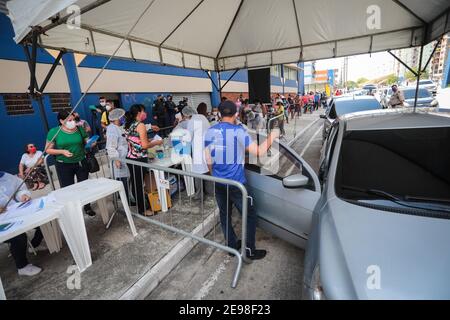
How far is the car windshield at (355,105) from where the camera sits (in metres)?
7.16

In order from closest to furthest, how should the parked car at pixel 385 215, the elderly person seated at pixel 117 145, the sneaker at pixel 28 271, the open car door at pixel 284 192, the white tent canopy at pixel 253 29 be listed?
the parked car at pixel 385 215, the open car door at pixel 284 192, the sneaker at pixel 28 271, the elderly person seated at pixel 117 145, the white tent canopy at pixel 253 29

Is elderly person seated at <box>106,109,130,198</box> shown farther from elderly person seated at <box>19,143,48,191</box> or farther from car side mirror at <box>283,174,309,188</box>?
car side mirror at <box>283,174,309,188</box>

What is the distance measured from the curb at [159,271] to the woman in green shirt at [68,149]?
87.7 inches

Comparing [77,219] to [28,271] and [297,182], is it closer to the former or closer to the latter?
[28,271]

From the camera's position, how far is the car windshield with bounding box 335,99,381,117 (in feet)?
23.5

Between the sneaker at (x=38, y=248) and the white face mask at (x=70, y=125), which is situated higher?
the white face mask at (x=70, y=125)

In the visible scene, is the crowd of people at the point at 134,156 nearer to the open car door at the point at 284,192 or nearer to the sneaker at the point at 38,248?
the sneaker at the point at 38,248

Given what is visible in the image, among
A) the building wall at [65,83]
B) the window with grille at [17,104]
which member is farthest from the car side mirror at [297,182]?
the window with grille at [17,104]

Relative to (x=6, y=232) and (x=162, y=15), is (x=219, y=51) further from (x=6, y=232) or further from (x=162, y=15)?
(x=6, y=232)

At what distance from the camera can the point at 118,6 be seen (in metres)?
3.86

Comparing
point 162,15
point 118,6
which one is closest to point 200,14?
point 162,15

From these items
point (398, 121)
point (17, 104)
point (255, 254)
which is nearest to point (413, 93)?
point (398, 121)

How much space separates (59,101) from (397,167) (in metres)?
8.74
